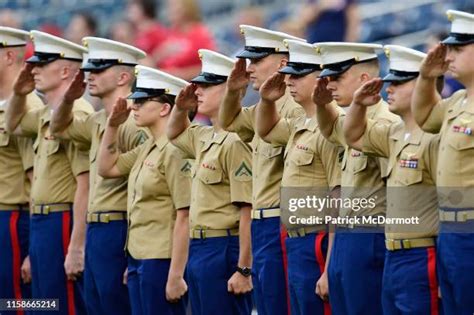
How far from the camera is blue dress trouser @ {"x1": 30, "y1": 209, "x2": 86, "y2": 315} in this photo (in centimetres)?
1162

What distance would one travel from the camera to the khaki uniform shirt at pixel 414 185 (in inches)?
351

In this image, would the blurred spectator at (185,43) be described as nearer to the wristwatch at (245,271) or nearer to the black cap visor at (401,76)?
the wristwatch at (245,271)

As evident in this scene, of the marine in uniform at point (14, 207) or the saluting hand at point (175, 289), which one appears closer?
the saluting hand at point (175, 289)

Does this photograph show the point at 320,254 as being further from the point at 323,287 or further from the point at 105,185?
the point at 105,185

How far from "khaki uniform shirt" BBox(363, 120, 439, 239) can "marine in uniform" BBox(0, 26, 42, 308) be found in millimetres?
3839

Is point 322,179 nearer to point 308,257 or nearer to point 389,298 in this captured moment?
point 308,257

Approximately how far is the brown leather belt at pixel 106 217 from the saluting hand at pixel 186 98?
1075 millimetres

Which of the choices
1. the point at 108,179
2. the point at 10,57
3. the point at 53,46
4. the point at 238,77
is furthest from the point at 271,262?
the point at 10,57

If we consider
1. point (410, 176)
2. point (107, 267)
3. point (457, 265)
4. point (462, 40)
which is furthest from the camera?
point (107, 267)

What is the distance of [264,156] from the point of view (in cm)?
1017

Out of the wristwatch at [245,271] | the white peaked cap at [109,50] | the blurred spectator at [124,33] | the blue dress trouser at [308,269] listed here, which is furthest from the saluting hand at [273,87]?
the blurred spectator at [124,33]

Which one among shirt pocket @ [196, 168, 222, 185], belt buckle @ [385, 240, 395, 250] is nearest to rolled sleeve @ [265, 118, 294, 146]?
Result: shirt pocket @ [196, 168, 222, 185]

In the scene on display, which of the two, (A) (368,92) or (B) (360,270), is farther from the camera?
(B) (360,270)

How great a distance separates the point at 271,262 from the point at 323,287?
0.52 m
